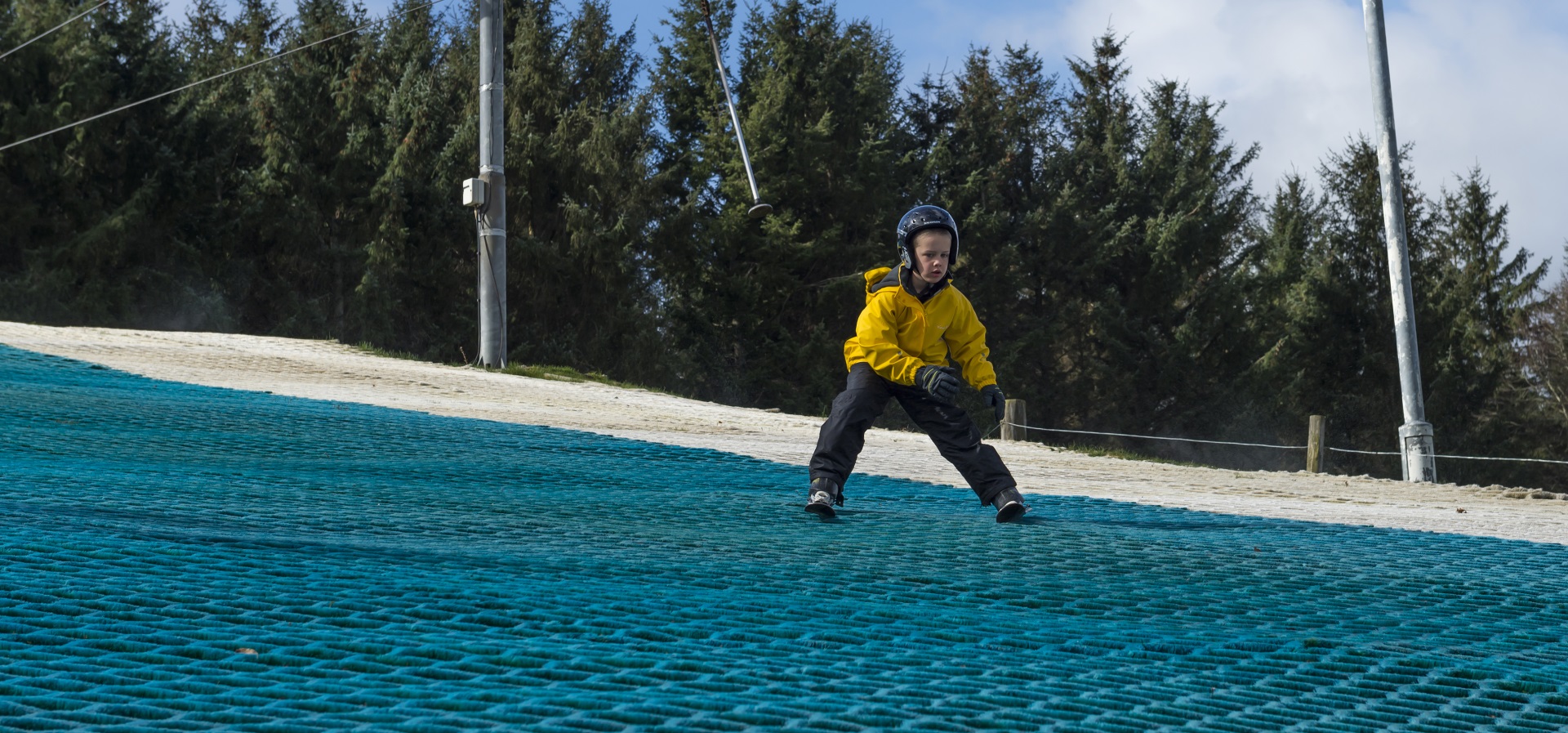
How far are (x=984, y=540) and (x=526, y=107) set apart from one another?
2652 centimetres

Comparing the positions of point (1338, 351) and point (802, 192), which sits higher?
point (802, 192)

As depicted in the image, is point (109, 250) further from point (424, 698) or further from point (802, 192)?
point (424, 698)

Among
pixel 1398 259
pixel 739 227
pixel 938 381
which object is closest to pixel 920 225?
pixel 938 381

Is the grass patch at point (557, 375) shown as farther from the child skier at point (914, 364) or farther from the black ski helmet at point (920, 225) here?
the black ski helmet at point (920, 225)

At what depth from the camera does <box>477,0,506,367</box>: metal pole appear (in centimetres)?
1797

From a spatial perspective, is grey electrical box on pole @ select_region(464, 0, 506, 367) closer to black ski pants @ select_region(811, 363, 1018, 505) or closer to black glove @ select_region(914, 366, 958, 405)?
black ski pants @ select_region(811, 363, 1018, 505)

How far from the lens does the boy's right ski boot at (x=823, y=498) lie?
549cm

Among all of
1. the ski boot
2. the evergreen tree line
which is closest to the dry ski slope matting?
the ski boot

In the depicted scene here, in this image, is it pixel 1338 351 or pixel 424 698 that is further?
pixel 1338 351

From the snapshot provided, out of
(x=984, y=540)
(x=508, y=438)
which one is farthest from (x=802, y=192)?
(x=984, y=540)

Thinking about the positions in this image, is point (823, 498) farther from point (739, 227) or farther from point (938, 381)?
point (739, 227)

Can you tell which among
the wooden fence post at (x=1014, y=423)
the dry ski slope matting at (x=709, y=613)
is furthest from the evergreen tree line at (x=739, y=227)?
the dry ski slope matting at (x=709, y=613)

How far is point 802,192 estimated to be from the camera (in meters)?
30.8

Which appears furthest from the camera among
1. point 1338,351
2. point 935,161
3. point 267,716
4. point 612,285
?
point 1338,351
